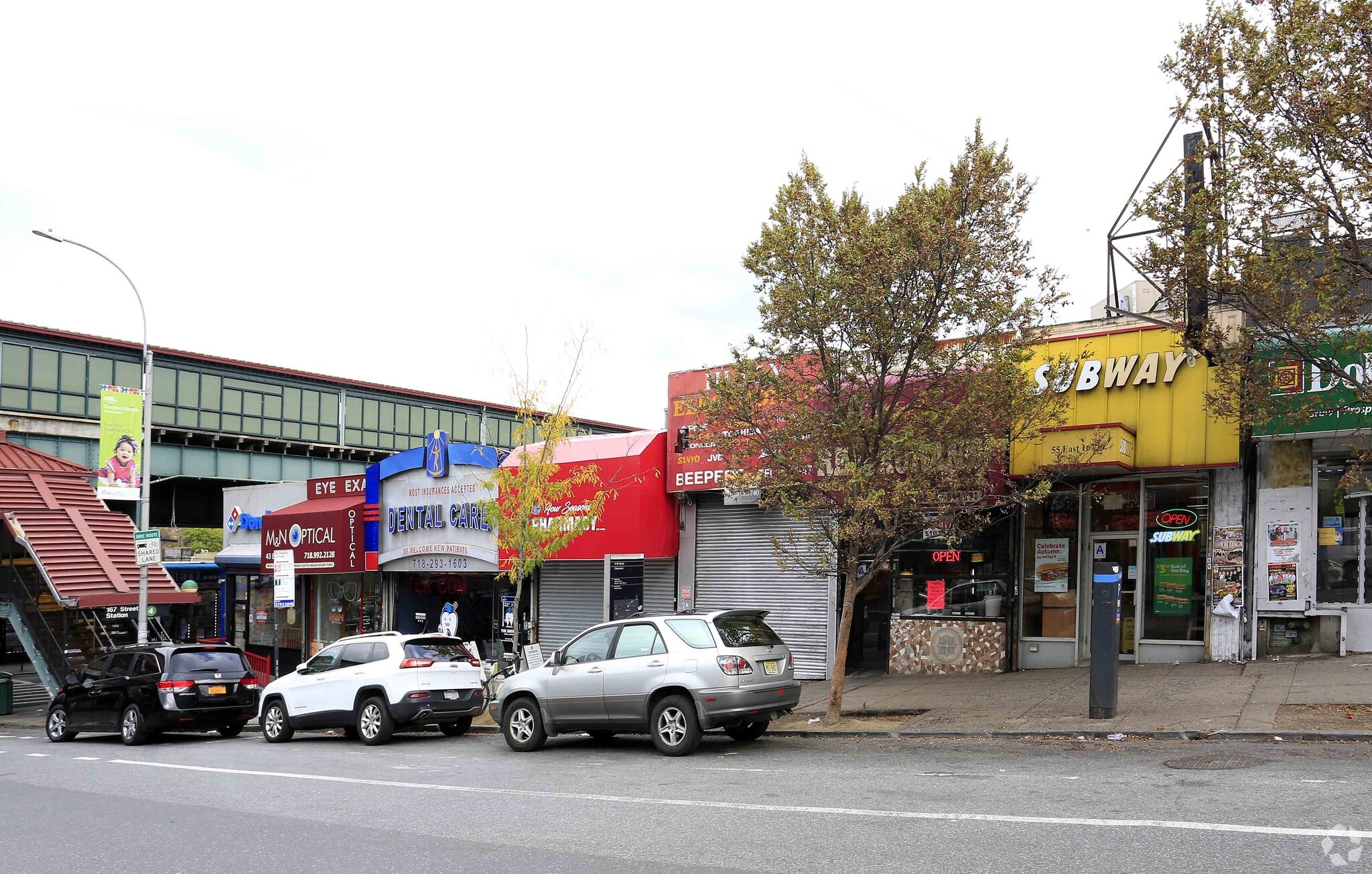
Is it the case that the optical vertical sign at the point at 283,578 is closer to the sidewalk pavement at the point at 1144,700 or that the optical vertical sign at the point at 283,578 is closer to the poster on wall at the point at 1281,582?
the sidewalk pavement at the point at 1144,700

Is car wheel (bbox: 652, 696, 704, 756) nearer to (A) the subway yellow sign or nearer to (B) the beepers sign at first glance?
(A) the subway yellow sign

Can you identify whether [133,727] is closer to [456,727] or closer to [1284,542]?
[456,727]

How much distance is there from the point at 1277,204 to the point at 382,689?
13.0 metres

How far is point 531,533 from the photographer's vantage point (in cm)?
1952

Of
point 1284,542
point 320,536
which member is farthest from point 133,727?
point 1284,542

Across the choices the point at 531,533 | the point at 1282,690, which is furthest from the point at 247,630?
the point at 1282,690

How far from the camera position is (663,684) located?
41.0 ft

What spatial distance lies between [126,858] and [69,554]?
19963mm

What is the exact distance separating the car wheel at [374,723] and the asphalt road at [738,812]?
224cm

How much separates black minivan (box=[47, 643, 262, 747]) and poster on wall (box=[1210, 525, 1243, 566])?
15213mm

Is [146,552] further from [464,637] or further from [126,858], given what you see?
[126,858]

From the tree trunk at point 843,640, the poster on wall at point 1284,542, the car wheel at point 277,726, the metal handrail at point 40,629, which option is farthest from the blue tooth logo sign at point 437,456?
the poster on wall at point 1284,542

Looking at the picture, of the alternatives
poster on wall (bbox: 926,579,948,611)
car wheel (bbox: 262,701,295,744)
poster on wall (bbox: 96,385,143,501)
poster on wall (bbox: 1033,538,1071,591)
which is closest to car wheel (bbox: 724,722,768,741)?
poster on wall (bbox: 926,579,948,611)

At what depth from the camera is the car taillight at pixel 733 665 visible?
40.1 ft
